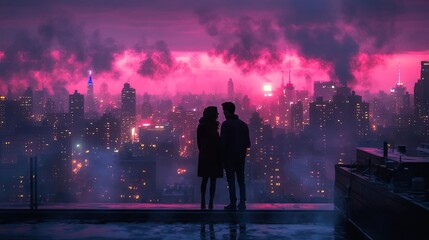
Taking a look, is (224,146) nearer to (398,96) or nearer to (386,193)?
(386,193)

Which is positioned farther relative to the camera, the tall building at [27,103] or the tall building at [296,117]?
the tall building at [296,117]

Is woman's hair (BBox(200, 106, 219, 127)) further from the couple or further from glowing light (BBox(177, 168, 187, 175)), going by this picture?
glowing light (BBox(177, 168, 187, 175))

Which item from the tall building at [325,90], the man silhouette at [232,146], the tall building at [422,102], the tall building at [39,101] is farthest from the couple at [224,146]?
the tall building at [39,101]

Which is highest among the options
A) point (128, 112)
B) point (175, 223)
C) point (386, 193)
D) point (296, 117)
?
point (128, 112)

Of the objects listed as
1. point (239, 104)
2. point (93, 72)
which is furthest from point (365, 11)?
point (93, 72)

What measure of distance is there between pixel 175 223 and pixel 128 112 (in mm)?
45328

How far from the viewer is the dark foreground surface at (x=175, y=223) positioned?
22.6 ft

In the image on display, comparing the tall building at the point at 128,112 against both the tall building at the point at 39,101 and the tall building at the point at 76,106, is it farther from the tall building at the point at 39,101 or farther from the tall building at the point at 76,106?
the tall building at the point at 39,101

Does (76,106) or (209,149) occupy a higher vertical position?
(76,106)

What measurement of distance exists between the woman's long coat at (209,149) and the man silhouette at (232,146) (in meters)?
0.10

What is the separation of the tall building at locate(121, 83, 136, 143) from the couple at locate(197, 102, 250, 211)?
30.8m

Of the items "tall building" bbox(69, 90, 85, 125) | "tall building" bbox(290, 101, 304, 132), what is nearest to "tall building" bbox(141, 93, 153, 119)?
"tall building" bbox(69, 90, 85, 125)

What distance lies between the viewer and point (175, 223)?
7.77 meters

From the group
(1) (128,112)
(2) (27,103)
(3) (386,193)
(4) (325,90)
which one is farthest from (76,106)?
(3) (386,193)
